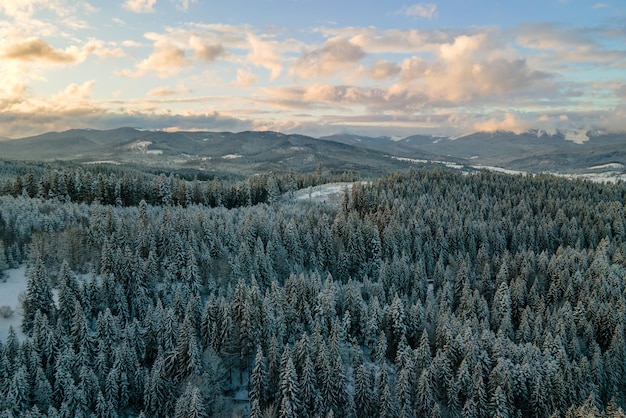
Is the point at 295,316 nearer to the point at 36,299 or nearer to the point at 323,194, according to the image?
the point at 36,299

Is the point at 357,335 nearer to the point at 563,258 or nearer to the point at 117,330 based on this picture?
the point at 117,330

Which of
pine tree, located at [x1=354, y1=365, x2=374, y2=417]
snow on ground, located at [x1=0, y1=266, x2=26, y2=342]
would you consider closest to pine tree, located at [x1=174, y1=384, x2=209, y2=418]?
pine tree, located at [x1=354, y1=365, x2=374, y2=417]

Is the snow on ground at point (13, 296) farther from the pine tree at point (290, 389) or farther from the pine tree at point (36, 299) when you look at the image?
the pine tree at point (290, 389)

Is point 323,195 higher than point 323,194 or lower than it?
lower

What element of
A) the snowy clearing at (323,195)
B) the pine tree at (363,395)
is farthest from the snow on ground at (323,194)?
the pine tree at (363,395)

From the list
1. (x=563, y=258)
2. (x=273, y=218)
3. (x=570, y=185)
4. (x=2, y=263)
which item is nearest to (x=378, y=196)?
(x=273, y=218)

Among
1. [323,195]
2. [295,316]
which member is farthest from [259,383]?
[323,195]

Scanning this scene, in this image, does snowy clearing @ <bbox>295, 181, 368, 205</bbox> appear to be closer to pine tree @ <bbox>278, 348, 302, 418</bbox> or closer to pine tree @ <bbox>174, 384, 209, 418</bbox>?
pine tree @ <bbox>278, 348, 302, 418</bbox>
